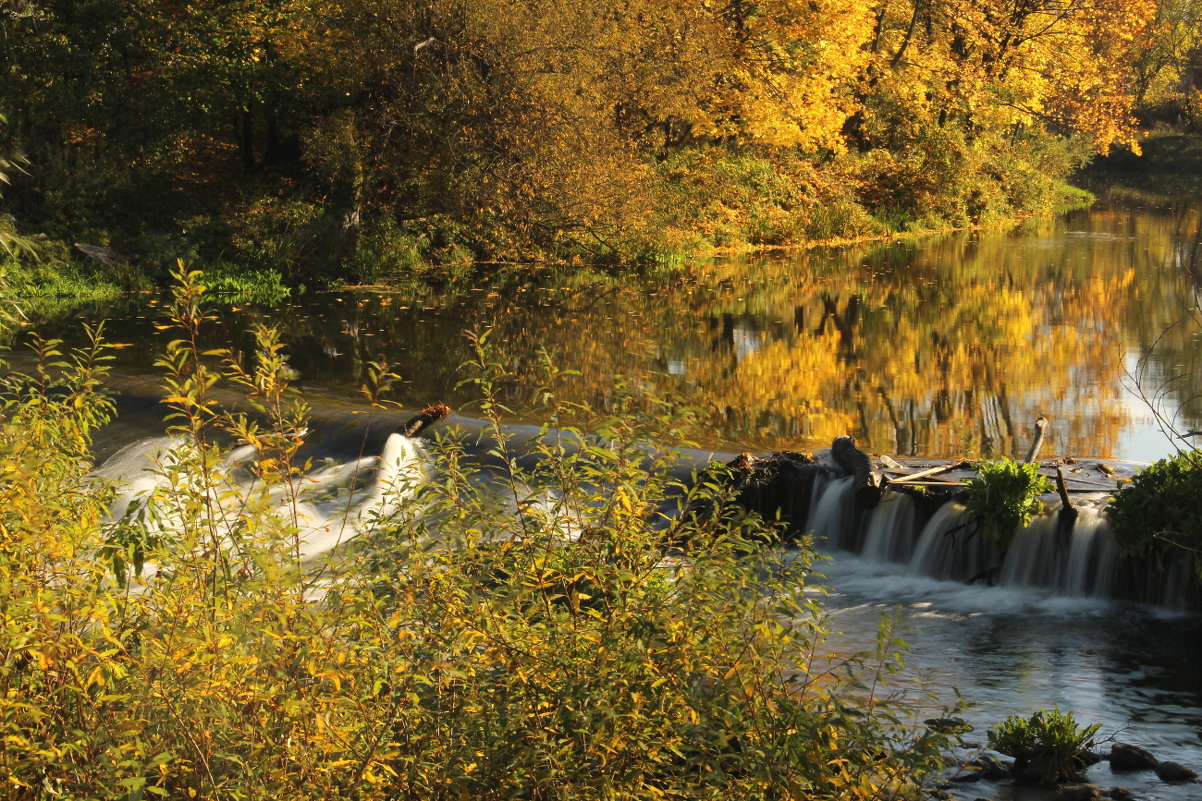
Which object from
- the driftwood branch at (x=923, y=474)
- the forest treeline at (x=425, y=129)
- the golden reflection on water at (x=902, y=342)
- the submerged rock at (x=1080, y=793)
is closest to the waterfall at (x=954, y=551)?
the driftwood branch at (x=923, y=474)

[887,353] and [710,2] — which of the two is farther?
[710,2]

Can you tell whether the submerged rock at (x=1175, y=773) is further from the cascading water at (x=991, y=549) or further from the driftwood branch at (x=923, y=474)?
the driftwood branch at (x=923, y=474)

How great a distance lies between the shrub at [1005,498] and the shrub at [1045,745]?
3475 millimetres

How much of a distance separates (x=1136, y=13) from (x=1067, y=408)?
2862 centimetres

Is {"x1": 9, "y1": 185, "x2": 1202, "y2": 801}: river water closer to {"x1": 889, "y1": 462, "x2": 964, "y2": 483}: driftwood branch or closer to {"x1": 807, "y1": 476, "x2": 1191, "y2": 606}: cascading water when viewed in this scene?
{"x1": 807, "y1": 476, "x2": 1191, "y2": 606}: cascading water

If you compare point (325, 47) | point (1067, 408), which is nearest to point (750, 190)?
point (325, 47)

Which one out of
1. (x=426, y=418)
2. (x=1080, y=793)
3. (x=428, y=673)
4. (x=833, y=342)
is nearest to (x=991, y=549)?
(x=1080, y=793)

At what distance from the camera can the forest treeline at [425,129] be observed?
25.3 meters

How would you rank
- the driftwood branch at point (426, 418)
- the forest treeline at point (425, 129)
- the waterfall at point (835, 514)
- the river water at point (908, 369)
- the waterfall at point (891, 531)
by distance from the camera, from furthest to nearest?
the forest treeline at point (425, 129)
the driftwood branch at point (426, 418)
the waterfall at point (835, 514)
the waterfall at point (891, 531)
the river water at point (908, 369)

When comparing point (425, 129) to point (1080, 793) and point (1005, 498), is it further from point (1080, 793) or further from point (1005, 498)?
point (1080, 793)

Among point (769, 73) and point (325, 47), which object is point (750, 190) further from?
point (325, 47)

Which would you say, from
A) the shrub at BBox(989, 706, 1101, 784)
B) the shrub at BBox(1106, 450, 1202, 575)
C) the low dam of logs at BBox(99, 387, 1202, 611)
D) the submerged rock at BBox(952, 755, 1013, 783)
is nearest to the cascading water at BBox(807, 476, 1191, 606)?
the low dam of logs at BBox(99, 387, 1202, 611)

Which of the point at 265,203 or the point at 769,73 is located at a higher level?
the point at 769,73

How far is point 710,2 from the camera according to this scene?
3167 centimetres
